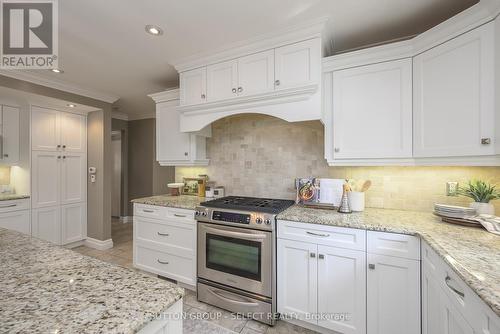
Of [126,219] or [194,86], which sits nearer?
[194,86]

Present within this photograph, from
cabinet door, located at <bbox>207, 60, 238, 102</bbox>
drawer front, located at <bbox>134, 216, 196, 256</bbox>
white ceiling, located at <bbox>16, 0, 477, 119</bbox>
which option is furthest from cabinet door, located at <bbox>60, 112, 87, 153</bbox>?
cabinet door, located at <bbox>207, 60, 238, 102</bbox>

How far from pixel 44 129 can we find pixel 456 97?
4.78 metres

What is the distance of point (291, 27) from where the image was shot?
6.02 feet

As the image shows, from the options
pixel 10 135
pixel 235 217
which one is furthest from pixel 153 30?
Result: pixel 10 135

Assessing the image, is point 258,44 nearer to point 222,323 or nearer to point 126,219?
point 222,323

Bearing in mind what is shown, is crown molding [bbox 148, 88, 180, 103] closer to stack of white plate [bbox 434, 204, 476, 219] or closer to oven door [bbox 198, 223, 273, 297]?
oven door [bbox 198, 223, 273, 297]

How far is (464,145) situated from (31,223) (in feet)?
16.0

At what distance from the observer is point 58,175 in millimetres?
3395

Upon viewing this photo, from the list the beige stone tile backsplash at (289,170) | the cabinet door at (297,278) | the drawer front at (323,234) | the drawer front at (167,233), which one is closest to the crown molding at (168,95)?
the beige stone tile backsplash at (289,170)

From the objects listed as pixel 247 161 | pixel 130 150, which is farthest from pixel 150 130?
pixel 247 161

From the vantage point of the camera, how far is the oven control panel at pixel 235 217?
1.86 meters

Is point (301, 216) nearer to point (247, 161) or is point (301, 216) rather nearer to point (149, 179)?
point (247, 161)

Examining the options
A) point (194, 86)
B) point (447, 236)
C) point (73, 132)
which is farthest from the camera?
point (73, 132)

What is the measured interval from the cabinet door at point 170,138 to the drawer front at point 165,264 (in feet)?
3.76
